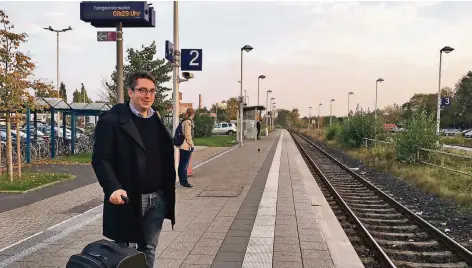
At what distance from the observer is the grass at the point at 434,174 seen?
10.4 m

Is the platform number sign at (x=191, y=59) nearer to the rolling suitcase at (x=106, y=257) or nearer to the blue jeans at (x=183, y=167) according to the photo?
the blue jeans at (x=183, y=167)

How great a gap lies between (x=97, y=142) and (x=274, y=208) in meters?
5.33

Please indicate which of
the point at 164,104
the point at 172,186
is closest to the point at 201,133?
the point at 164,104

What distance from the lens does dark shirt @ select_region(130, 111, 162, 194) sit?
10.3 feet

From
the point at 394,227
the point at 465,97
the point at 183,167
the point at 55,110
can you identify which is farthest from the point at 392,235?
the point at 465,97

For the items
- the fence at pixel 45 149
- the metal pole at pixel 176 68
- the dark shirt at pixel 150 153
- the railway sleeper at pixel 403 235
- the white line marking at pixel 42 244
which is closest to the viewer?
the dark shirt at pixel 150 153

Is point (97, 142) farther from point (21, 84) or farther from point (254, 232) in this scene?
point (21, 84)

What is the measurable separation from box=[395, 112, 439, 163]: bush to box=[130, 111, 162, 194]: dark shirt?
Result: 13.6 m

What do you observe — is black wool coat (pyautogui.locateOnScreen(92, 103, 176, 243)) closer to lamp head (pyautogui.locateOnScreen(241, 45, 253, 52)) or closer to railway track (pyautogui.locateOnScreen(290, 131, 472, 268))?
railway track (pyautogui.locateOnScreen(290, 131, 472, 268))

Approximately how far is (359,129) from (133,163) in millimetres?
23439

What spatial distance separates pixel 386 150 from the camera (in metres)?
18.5

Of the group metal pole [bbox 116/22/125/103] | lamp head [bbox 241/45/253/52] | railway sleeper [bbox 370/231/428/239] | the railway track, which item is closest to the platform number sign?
metal pole [bbox 116/22/125/103]

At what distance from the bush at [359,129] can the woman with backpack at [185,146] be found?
598 inches

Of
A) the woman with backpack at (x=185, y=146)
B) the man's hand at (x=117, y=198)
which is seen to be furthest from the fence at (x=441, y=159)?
the man's hand at (x=117, y=198)
